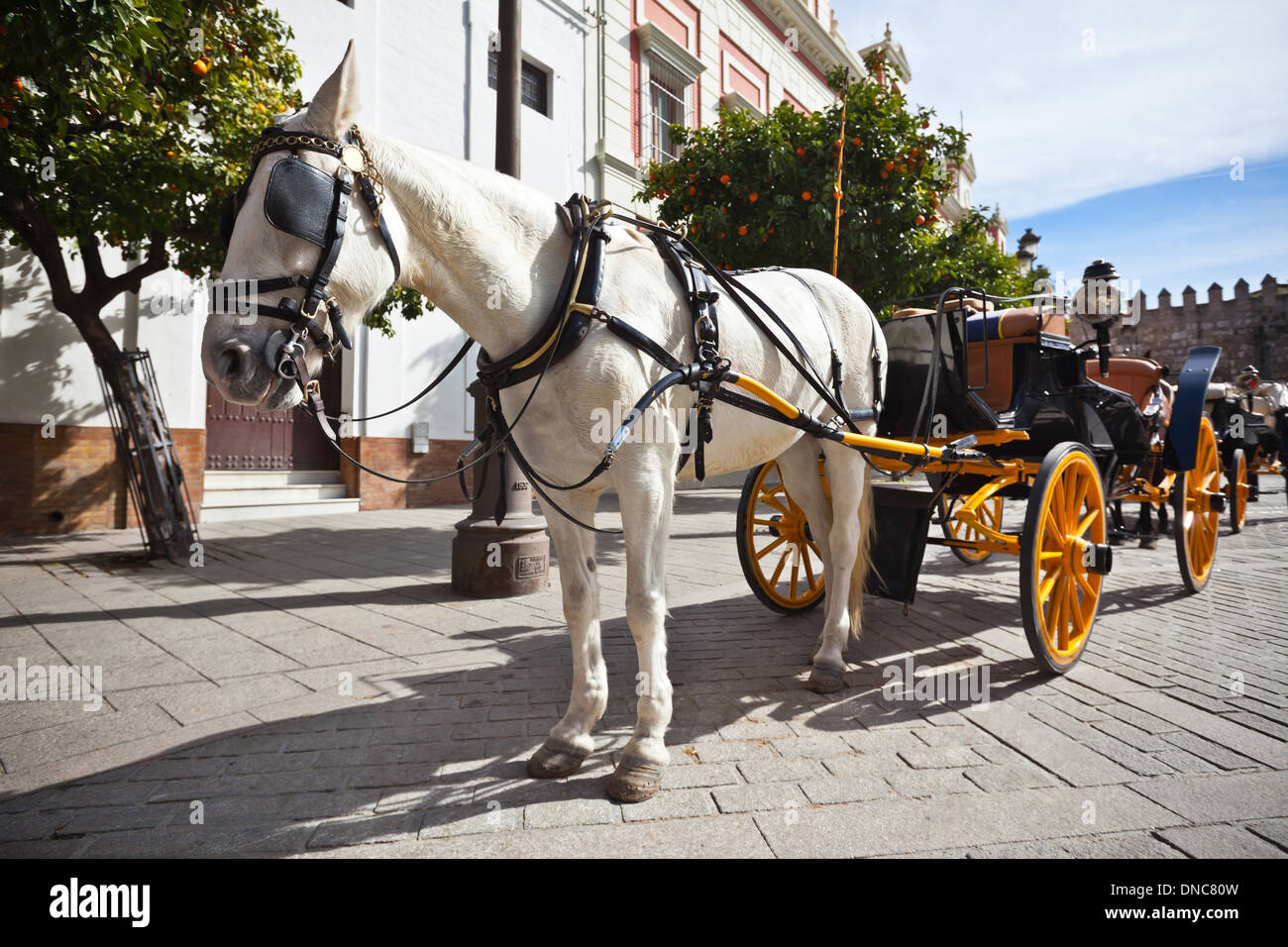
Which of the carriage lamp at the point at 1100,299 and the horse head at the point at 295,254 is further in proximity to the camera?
the carriage lamp at the point at 1100,299

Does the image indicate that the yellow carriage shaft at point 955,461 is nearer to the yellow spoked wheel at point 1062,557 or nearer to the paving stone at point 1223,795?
the yellow spoked wheel at point 1062,557

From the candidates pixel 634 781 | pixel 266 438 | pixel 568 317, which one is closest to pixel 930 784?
pixel 634 781

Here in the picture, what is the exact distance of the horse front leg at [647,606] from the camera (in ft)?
7.04

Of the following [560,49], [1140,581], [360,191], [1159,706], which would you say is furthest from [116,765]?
[560,49]

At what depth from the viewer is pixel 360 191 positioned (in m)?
1.89

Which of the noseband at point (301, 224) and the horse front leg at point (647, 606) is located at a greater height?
the noseband at point (301, 224)

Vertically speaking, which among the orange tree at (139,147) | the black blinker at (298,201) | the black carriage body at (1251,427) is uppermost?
the orange tree at (139,147)

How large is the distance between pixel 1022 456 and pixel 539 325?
131 inches

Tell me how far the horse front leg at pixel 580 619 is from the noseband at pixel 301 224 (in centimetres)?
97

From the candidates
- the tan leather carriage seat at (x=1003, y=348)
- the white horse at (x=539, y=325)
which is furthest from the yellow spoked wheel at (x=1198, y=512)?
the white horse at (x=539, y=325)

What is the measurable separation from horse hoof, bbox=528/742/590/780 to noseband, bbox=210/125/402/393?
141 centimetres

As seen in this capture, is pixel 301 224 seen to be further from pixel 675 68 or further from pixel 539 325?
pixel 675 68

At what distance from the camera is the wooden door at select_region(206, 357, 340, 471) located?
930 centimetres

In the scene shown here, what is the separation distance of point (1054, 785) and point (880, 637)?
5.64 ft
